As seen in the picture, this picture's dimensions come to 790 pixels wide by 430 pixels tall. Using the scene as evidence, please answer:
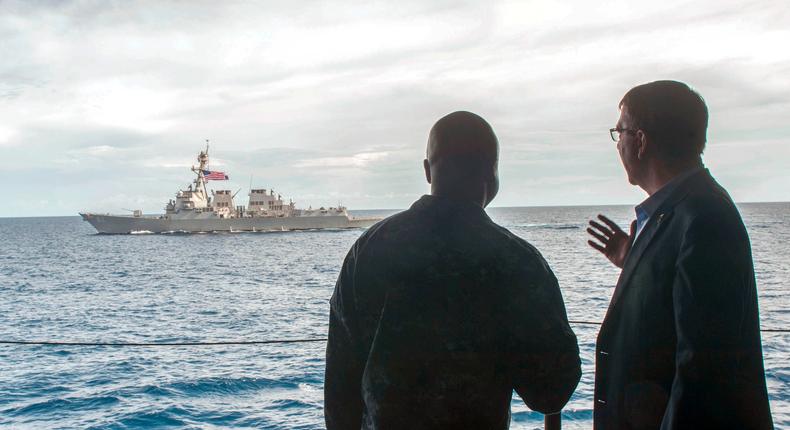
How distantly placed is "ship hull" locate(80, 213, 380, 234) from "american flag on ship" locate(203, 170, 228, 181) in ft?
18.9

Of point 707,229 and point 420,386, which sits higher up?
point 707,229

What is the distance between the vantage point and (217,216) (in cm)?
→ 8194

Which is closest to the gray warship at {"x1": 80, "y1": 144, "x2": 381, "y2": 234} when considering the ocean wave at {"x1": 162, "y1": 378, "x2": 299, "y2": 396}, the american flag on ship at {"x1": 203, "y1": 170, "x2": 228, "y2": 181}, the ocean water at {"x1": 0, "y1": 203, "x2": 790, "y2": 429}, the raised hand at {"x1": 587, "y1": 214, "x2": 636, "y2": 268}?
the american flag on ship at {"x1": 203, "y1": 170, "x2": 228, "y2": 181}

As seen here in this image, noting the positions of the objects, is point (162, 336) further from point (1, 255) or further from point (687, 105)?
point (1, 255)

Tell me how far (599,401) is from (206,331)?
19.4 metres

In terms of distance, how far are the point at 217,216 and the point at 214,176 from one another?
19.2ft

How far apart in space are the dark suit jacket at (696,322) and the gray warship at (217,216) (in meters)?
81.8

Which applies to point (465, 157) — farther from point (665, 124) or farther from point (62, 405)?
point (62, 405)

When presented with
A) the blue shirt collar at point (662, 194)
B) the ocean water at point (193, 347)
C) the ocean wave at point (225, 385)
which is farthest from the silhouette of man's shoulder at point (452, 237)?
the ocean wave at point (225, 385)

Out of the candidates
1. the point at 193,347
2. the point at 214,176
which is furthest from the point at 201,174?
the point at 193,347

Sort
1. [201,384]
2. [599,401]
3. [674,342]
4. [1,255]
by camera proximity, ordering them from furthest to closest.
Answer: [1,255] < [201,384] < [599,401] < [674,342]

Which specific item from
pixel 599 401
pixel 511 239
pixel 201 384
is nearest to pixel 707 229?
pixel 511 239

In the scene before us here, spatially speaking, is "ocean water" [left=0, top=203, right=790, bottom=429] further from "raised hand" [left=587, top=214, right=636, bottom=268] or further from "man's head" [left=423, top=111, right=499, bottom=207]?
"man's head" [left=423, top=111, right=499, bottom=207]

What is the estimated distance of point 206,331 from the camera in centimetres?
2028
